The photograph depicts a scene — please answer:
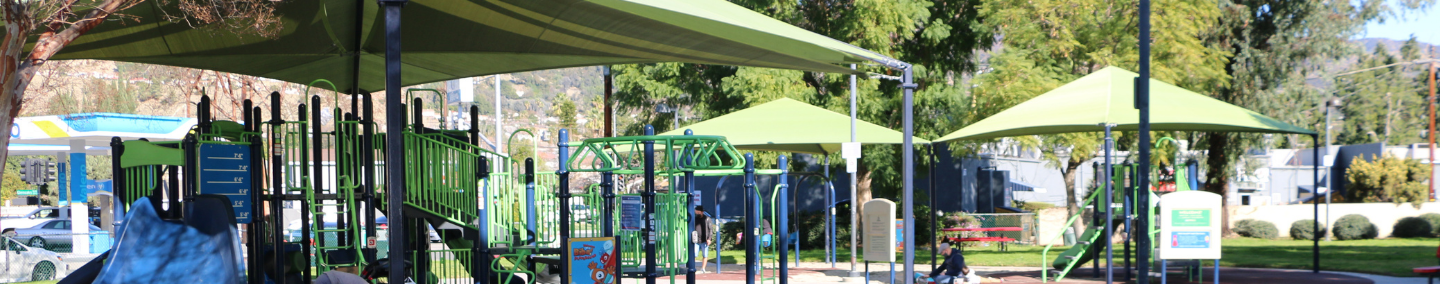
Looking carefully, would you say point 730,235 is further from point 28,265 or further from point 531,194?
point 531,194

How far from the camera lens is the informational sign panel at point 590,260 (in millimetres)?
10977

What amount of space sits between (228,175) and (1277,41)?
93.3 ft

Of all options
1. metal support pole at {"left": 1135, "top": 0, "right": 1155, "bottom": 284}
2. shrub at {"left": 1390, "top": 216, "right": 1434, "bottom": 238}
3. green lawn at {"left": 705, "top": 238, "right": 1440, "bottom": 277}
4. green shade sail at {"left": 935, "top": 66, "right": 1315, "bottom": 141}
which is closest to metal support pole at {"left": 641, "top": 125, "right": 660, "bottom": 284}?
metal support pole at {"left": 1135, "top": 0, "right": 1155, "bottom": 284}

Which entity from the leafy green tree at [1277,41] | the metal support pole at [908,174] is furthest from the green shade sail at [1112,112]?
the leafy green tree at [1277,41]

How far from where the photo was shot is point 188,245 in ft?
28.7

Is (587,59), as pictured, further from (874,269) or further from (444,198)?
(874,269)

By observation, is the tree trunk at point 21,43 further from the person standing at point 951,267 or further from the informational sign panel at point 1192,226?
the informational sign panel at point 1192,226

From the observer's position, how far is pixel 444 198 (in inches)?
448

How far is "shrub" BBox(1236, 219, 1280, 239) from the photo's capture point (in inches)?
1439

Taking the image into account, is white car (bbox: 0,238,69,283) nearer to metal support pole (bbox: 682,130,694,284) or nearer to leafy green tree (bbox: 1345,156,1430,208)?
metal support pole (bbox: 682,130,694,284)

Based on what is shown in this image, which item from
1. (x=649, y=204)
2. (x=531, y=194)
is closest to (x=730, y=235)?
(x=531, y=194)

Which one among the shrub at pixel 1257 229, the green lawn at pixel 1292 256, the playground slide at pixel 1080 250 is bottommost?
the shrub at pixel 1257 229

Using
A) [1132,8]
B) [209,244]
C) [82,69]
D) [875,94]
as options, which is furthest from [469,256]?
[82,69]

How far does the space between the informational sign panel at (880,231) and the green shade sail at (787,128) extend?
5.73 feet
